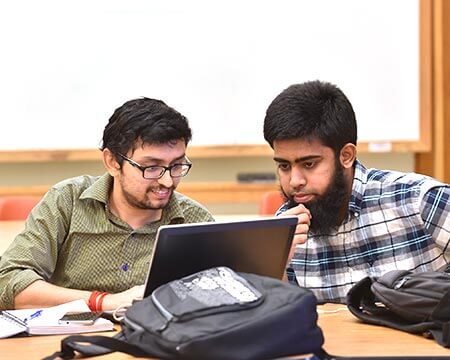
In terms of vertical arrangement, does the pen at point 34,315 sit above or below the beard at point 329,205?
below

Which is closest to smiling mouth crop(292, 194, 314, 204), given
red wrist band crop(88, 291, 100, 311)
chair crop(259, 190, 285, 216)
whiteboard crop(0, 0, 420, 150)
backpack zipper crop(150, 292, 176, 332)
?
red wrist band crop(88, 291, 100, 311)

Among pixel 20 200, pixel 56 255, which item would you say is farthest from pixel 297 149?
pixel 20 200

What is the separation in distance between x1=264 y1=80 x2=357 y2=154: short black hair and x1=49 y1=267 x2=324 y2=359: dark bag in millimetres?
824

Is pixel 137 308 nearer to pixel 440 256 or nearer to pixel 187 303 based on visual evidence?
pixel 187 303

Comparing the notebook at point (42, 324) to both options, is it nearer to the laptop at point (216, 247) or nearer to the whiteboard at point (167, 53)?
the laptop at point (216, 247)

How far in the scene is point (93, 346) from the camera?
2.00m

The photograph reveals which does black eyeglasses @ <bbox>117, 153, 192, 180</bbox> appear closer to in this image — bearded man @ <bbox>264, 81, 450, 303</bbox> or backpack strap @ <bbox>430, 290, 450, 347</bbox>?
bearded man @ <bbox>264, 81, 450, 303</bbox>

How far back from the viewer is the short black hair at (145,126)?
2.75 meters

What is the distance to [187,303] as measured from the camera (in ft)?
5.97

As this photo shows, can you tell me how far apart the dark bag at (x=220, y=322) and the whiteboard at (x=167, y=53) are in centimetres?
A: 407

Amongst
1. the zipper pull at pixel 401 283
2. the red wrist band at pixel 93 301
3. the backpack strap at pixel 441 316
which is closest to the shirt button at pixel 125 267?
the red wrist band at pixel 93 301

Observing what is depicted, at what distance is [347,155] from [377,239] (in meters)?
0.27

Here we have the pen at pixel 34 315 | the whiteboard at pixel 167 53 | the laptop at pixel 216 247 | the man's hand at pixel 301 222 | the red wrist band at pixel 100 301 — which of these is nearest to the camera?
the laptop at pixel 216 247

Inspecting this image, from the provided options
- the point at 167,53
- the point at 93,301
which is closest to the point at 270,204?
the point at 167,53
